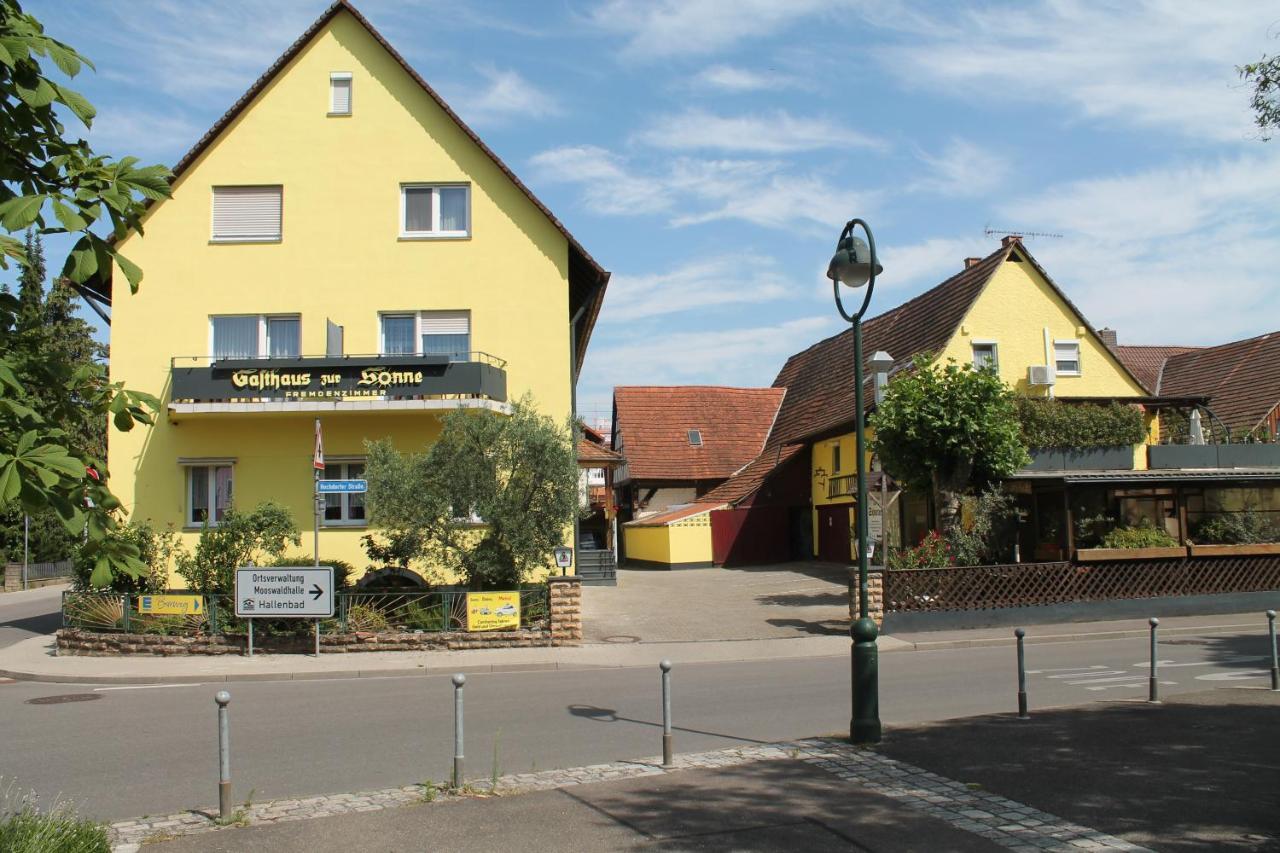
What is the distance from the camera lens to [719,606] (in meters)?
23.5

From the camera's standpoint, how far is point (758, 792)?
24.7 feet

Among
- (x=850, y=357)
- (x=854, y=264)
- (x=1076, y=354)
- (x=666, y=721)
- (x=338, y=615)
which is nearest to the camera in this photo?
(x=666, y=721)

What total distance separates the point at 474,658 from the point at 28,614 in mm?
16290

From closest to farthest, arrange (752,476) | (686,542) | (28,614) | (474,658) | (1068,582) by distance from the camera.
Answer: (474,658) → (1068,582) → (28,614) → (686,542) → (752,476)

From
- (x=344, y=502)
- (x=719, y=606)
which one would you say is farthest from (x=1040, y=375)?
(x=344, y=502)

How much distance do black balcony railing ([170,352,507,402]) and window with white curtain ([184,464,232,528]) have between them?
1909 mm

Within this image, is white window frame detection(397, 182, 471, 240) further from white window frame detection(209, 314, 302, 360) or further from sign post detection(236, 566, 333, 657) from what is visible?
sign post detection(236, 566, 333, 657)

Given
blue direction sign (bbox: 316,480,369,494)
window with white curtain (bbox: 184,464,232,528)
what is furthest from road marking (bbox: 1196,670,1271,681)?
window with white curtain (bbox: 184,464,232,528)

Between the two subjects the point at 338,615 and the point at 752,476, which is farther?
the point at 752,476

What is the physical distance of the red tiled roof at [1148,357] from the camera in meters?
42.4

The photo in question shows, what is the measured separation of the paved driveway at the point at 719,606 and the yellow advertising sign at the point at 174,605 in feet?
21.8

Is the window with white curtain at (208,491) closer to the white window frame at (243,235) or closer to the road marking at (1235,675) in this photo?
the white window frame at (243,235)

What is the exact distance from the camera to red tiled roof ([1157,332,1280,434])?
3309 cm

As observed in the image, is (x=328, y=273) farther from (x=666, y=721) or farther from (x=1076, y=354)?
(x=1076, y=354)
